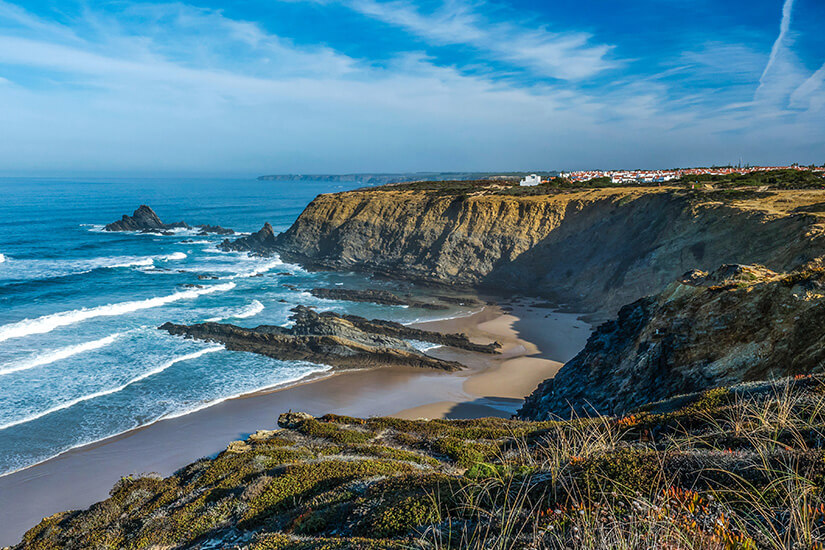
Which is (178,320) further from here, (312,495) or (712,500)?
(712,500)

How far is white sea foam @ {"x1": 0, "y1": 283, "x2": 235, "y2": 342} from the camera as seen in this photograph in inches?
1174

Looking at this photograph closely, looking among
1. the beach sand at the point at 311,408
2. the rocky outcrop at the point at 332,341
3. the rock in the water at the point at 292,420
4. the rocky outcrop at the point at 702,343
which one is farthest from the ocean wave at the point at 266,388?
the rocky outcrop at the point at 702,343

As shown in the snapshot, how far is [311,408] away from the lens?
69.7 ft

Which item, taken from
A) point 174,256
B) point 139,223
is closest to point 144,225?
point 139,223

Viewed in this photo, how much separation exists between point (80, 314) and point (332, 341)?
67.7 ft

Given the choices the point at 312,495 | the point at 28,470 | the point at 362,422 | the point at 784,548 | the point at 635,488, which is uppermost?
the point at 784,548

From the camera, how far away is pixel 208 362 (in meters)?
26.1

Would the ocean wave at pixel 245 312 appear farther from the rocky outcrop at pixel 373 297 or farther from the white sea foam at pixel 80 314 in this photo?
the white sea foam at pixel 80 314

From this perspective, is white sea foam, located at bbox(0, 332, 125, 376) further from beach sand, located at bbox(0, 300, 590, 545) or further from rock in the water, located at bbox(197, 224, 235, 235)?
rock in the water, located at bbox(197, 224, 235, 235)

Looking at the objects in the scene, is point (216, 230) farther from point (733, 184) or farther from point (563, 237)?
point (733, 184)

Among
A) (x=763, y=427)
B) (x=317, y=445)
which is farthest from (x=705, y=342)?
(x=317, y=445)

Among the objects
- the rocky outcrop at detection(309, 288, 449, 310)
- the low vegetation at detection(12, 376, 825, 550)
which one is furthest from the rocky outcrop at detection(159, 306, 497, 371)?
the low vegetation at detection(12, 376, 825, 550)

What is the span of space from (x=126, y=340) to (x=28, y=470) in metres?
13.6

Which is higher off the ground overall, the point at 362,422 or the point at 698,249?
the point at 698,249
